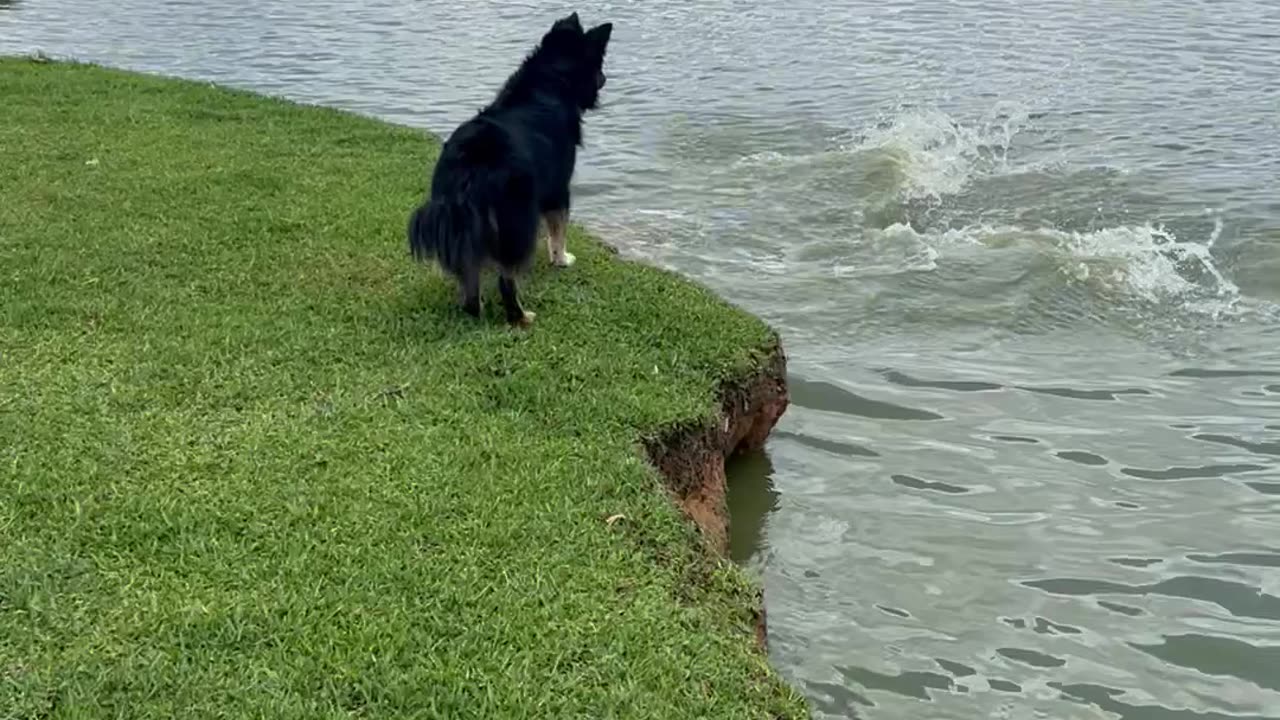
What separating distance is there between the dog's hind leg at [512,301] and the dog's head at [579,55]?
53.5 inches

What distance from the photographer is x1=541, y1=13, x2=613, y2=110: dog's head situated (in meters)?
6.29

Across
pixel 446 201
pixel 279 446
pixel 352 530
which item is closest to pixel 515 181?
pixel 446 201

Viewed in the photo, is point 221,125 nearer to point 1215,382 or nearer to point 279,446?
point 279,446

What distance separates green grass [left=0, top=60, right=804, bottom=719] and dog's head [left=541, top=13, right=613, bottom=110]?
33.2 inches

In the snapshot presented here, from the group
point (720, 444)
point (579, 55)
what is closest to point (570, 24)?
point (579, 55)

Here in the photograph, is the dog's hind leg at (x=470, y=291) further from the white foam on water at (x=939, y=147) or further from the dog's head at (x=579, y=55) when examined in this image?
the white foam on water at (x=939, y=147)

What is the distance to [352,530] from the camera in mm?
3680

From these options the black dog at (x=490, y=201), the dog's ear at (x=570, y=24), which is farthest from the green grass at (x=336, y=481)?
the dog's ear at (x=570, y=24)

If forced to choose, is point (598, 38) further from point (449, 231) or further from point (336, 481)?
point (336, 481)

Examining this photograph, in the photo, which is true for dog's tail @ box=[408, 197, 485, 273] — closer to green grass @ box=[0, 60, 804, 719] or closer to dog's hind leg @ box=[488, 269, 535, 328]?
dog's hind leg @ box=[488, 269, 535, 328]

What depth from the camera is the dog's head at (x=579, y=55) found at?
248 inches

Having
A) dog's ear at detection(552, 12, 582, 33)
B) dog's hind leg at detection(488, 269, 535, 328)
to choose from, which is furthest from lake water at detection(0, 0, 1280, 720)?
dog's ear at detection(552, 12, 582, 33)

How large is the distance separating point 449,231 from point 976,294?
3.55m

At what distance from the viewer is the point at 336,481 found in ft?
13.0
